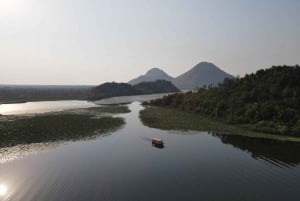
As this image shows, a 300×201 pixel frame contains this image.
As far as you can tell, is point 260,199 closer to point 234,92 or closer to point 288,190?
point 288,190

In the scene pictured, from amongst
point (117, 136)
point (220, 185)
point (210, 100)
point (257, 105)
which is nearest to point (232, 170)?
point (220, 185)

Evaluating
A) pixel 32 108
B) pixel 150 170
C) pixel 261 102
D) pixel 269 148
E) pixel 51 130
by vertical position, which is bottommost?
pixel 150 170

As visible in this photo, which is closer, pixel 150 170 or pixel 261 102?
pixel 150 170

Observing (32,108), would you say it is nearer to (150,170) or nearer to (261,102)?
(261,102)

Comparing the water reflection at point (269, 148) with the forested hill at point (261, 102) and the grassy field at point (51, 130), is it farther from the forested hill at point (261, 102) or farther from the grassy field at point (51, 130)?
the grassy field at point (51, 130)

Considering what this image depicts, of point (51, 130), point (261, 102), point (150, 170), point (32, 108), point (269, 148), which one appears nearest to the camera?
point (150, 170)

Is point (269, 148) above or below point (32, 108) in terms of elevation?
below

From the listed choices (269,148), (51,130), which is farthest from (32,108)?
(269,148)
